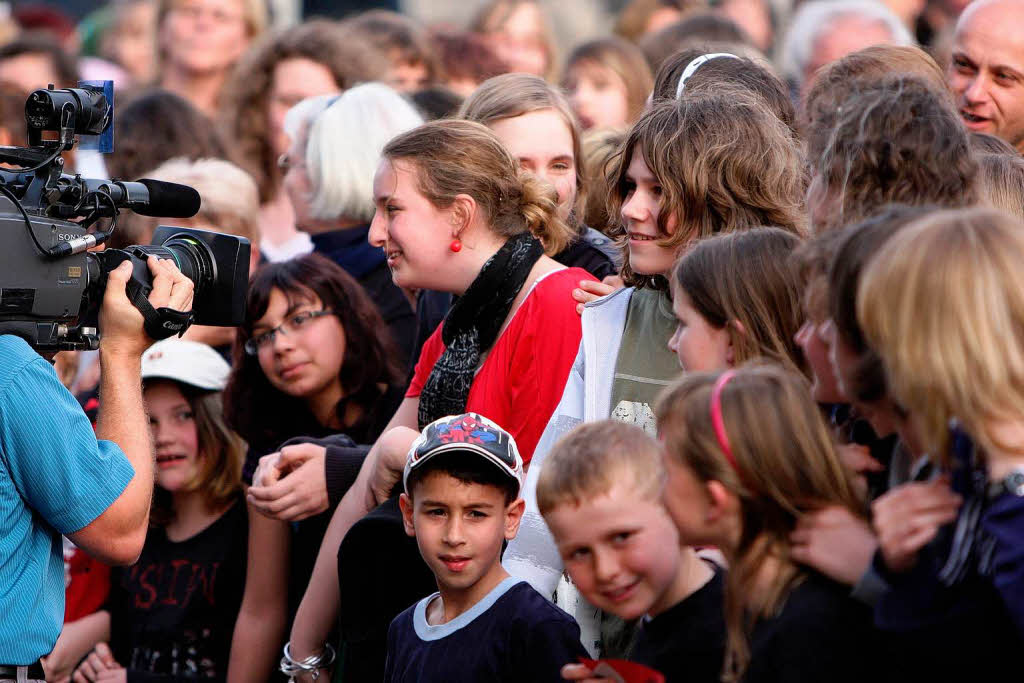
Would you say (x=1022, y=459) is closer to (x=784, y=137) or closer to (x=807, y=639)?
(x=807, y=639)

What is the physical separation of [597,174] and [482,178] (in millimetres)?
984

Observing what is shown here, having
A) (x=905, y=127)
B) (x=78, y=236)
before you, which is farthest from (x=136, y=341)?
(x=905, y=127)

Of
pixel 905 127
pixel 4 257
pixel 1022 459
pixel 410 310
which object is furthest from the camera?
pixel 410 310

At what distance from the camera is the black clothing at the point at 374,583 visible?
3.36 metres

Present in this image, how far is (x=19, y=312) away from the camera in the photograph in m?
2.90

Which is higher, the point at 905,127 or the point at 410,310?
the point at 905,127

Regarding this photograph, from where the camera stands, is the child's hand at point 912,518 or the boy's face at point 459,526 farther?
the boy's face at point 459,526

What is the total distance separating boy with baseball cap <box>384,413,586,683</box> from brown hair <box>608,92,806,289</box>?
24.5 inches

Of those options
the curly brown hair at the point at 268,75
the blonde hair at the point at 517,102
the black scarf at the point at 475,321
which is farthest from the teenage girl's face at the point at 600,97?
the black scarf at the point at 475,321

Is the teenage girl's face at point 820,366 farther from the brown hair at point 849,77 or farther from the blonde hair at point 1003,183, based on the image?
the blonde hair at point 1003,183

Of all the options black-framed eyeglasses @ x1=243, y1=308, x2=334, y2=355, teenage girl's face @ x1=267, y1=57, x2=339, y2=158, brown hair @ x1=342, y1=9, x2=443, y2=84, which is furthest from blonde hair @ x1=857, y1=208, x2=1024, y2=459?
brown hair @ x1=342, y1=9, x2=443, y2=84

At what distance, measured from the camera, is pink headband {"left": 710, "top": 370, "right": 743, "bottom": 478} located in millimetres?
2158

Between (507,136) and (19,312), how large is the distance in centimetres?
166

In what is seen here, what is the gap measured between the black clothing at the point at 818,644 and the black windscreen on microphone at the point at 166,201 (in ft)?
6.00
